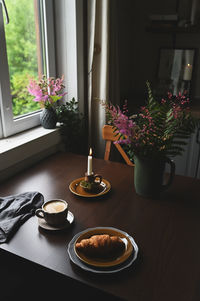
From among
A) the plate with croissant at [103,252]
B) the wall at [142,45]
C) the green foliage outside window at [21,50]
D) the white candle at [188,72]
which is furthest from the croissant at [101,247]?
the white candle at [188,72]

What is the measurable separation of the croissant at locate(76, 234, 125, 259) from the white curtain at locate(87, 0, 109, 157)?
1243mm

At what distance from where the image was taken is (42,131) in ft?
6.02

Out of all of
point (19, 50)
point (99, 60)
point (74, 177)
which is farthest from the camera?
point (99, 60)

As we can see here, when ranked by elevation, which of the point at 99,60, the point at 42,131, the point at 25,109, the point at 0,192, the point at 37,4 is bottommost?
the point at 0,192

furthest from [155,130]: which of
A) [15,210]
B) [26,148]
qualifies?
[26,148]

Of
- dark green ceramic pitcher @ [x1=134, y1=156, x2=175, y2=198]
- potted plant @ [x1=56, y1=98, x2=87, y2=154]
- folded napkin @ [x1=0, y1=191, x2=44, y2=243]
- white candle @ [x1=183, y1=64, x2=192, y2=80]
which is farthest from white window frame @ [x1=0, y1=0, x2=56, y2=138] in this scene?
white candle @ [x1=183, y1=64, x2=192, y2=80]

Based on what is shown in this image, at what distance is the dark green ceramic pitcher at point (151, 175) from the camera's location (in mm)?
1221

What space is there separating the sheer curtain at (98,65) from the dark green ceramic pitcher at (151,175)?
2.72ft

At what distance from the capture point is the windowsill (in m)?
1.50

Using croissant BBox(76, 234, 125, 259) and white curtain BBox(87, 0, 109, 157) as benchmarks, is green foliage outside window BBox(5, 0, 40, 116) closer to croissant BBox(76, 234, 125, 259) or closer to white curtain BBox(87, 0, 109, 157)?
white curtain BBox(87, 0, 109, 157)

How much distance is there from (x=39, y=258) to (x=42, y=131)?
1.05m

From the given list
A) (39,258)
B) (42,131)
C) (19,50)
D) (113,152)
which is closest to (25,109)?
(42,131)

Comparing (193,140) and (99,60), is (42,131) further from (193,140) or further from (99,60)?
(193,140)

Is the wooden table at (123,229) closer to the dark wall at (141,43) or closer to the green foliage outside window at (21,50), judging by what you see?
the green foliage outside window at (21,50)
